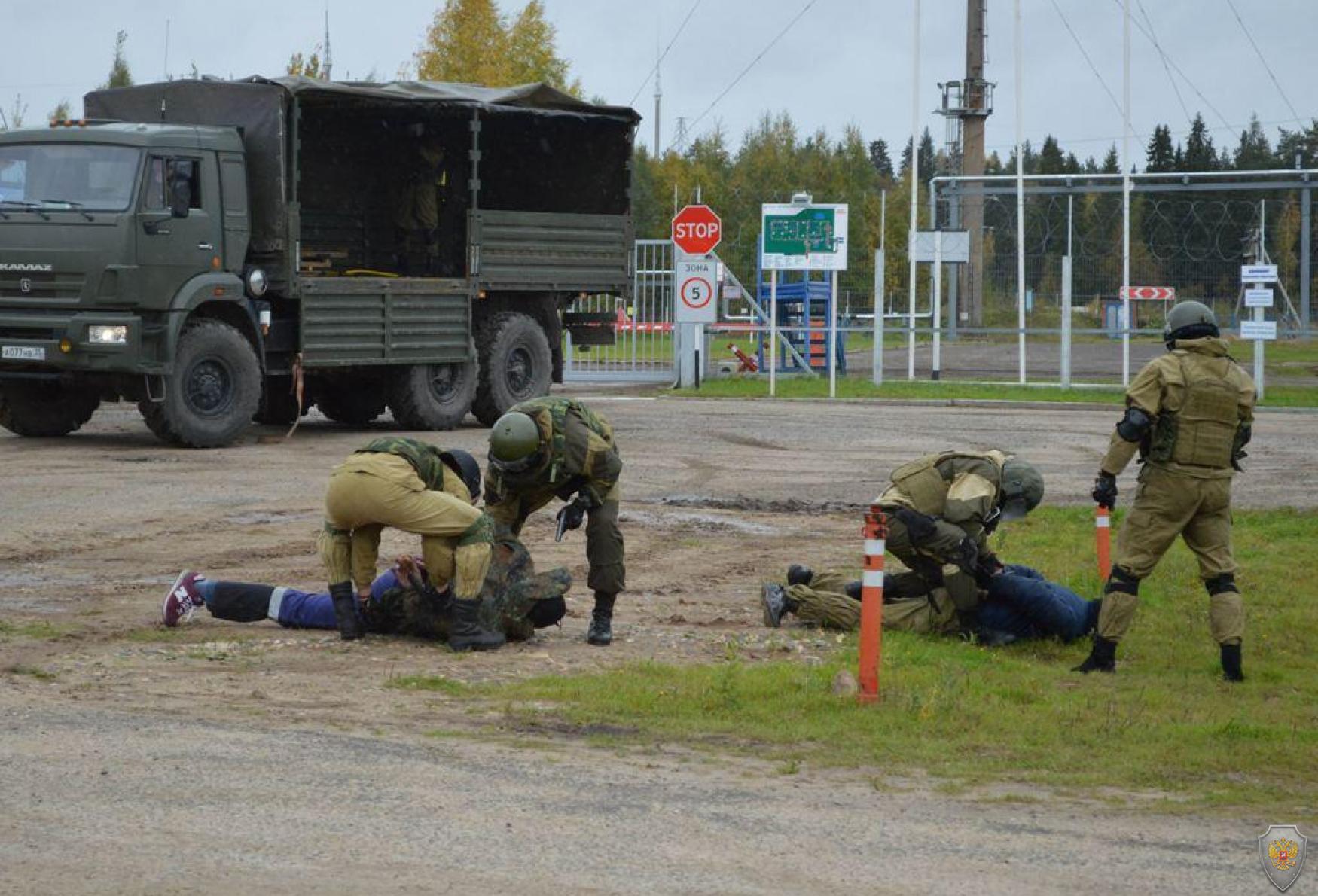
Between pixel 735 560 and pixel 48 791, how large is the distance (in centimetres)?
723

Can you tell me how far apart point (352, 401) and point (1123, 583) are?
15.1 m

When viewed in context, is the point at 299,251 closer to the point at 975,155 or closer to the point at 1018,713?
the point at 1018,713

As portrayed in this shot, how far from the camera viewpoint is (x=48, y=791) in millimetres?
6246

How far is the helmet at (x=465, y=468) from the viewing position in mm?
9531

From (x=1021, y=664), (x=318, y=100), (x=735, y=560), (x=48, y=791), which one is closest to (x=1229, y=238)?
(x=318, y=100)

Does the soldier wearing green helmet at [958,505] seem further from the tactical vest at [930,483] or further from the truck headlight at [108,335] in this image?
the truck headlight at [108,335]

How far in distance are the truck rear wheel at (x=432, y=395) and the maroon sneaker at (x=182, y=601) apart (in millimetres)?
11912

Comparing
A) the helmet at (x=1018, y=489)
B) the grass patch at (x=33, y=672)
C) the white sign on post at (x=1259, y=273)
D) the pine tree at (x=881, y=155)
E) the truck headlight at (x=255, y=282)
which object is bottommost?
the grass patch at (x=33, y=672)

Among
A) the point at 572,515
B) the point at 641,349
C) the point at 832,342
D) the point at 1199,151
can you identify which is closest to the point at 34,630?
the point at 572,515

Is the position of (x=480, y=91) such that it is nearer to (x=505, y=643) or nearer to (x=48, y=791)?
(x=505, y=643)

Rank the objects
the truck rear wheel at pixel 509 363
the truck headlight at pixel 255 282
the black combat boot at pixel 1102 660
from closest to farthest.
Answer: the black combat boot at pixel 1102 660
the truck headlight at pixel 255 282
the truck rear wheel at pixel 509 363

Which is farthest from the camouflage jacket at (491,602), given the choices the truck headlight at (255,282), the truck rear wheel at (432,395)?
the truck rear wheel at (432,395)

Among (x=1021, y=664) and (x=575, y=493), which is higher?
(x=575, y=493)

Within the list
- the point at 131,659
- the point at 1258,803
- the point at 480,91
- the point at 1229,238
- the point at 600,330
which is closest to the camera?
the point at 1258,803
